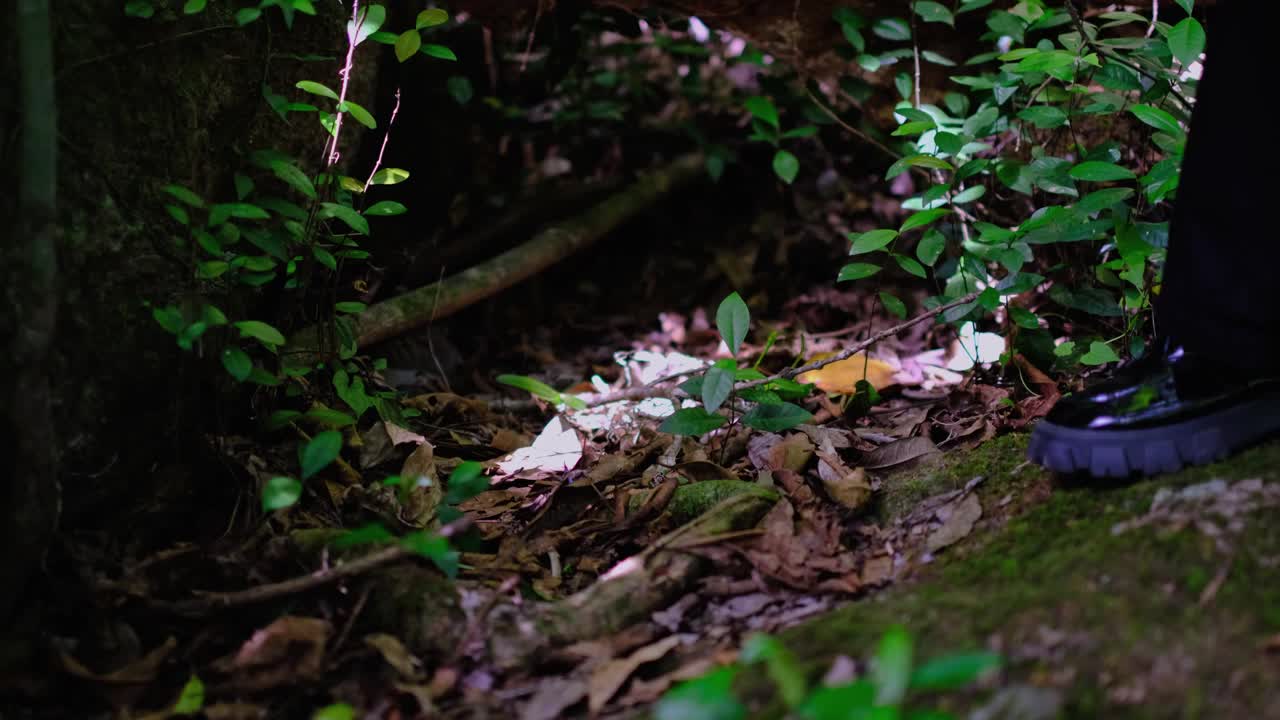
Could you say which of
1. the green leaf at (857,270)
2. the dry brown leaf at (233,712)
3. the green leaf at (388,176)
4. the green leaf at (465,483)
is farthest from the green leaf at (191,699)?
the green leaf at (857,270)

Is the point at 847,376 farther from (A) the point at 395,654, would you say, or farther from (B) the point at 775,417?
(A) the point at 395,654

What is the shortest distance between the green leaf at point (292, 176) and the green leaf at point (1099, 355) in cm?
182

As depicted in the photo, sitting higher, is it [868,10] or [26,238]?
[868,10]

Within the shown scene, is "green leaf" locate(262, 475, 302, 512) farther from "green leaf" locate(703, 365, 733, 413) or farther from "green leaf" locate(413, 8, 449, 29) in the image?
"green leaf" locate(413, 8, 449, 29)

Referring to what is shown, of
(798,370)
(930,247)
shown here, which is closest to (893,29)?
(930,247)

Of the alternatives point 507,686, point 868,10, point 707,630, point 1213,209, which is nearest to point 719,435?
point 707,630

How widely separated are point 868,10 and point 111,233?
8.22ft

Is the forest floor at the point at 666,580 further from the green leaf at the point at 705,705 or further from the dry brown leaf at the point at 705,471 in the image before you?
the green leaf at the point at 705,705

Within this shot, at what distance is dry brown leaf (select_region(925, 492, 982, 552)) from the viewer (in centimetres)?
173

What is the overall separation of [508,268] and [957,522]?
2206 mm

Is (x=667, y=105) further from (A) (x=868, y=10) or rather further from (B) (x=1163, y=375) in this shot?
(B) (x=1163, y=375)

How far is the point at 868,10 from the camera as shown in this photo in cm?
316

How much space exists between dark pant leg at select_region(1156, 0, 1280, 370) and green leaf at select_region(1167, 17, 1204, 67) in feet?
1.92

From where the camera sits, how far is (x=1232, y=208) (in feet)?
5.06
